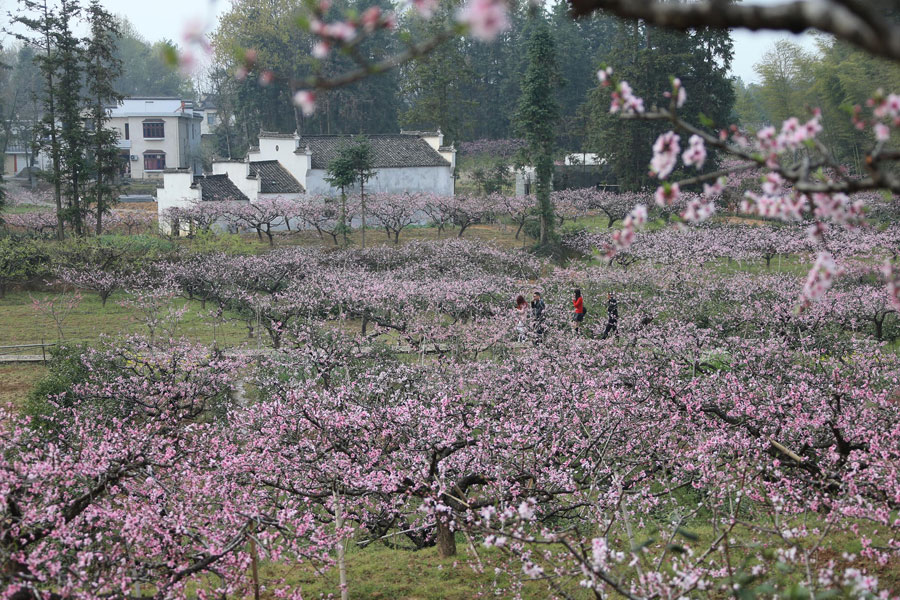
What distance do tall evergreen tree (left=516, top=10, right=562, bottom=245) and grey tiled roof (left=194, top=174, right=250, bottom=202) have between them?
57.5ft

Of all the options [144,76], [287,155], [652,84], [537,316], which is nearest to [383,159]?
[287,155]

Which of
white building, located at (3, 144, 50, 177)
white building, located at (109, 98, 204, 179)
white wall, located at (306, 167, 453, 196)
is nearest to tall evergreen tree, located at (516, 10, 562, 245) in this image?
white wall, located at (306, 167, 453, 196)

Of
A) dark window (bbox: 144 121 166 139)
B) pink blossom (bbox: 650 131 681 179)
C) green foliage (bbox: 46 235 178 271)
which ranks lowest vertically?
green foliage (bbox: 46 235 178 271)

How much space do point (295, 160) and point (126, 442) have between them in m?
40.4

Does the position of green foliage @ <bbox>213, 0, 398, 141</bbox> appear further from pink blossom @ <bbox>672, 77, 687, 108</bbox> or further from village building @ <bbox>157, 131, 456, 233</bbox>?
pink blossom @ <bbox>672, 77, 687, 108</bbox>

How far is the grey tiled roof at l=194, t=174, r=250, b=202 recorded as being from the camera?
43.4m

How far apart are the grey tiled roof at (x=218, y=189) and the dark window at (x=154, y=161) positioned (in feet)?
82.5

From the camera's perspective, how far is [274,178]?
1849 inches

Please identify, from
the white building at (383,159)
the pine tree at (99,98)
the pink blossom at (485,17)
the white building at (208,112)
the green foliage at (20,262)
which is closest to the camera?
the pink blossom at (485,17)

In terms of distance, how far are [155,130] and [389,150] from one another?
2880 cm

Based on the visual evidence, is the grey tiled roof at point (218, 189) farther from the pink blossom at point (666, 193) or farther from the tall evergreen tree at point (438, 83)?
the pink blossom at point (666, 193)

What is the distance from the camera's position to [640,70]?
44.8 metres

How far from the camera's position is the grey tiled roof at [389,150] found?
48.8 m

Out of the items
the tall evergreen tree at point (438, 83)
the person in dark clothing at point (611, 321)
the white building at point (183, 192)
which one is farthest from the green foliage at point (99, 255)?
the tall evergreen tree at point (438, 83)
